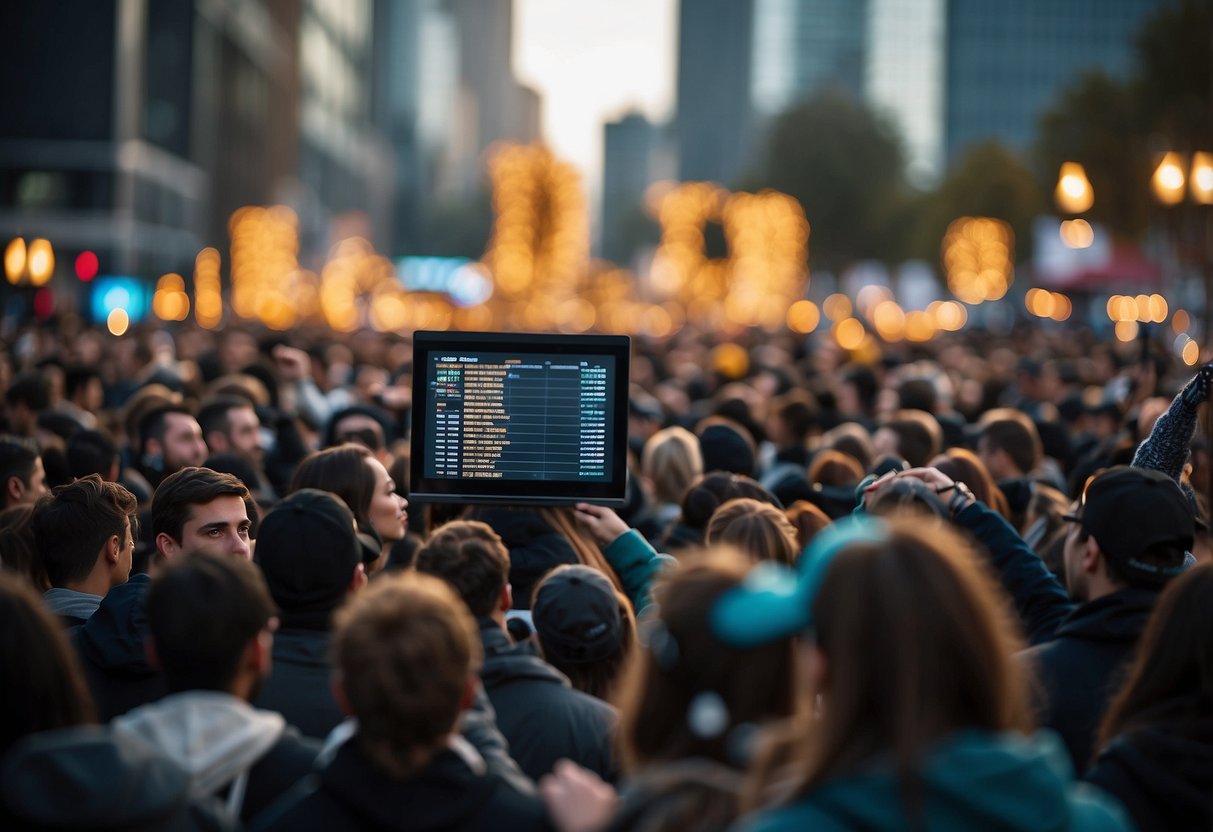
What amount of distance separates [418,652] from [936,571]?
1050 mm

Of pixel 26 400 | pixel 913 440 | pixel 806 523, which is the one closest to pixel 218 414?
pixel 26 400

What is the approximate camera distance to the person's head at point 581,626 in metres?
4.97

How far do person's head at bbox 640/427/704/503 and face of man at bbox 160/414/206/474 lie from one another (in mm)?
2549

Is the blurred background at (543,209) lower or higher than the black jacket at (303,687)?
higher

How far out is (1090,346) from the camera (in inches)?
1271

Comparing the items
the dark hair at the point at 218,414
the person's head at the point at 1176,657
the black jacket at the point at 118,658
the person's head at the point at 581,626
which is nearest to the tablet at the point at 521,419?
the person's head at the point at 581,626

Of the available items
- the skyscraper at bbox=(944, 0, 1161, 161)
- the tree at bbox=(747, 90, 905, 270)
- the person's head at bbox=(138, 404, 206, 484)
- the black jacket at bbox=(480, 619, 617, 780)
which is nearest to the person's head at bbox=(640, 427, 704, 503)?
the person's head at bbox=(138, 404, 206, 484)

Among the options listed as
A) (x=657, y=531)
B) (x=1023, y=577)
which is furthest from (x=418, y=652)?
(x=657, y=531)

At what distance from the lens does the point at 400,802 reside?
129 inches

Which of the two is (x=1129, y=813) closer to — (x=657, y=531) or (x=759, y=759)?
(x=759, y=759)

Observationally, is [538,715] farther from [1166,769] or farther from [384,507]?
[384,507]

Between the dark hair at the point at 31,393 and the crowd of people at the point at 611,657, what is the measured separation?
10.9 feet

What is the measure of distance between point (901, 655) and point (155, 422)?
7.41 metres

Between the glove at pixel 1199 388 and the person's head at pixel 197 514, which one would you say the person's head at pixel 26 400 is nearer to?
the person's head at pixel 197 514
